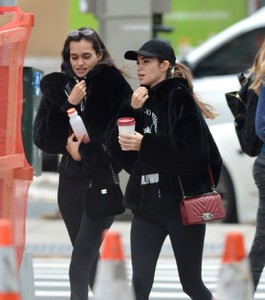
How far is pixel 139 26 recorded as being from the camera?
13.1 metres

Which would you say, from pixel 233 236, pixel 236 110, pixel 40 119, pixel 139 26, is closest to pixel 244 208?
pixel 139 26

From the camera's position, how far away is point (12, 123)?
22.4 feet

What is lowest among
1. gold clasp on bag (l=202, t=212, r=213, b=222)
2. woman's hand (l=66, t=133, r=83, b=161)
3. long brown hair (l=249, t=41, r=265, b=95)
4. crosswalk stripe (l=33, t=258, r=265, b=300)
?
crosswalk stripe (l=33, t=258, r=265, b=300)

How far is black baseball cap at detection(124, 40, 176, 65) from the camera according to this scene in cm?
663

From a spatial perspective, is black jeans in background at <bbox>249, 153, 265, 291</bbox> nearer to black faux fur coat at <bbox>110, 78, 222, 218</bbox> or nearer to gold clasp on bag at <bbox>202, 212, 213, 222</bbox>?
black faux fur coat at <bbox>110, 78, 222, 218</bbox>

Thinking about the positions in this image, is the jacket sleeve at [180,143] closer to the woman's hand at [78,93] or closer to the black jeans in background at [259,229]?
the woman's hand at [78,93]

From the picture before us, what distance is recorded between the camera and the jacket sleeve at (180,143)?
642cm

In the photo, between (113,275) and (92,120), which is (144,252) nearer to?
(92,120)

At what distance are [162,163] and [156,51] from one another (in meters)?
0.64

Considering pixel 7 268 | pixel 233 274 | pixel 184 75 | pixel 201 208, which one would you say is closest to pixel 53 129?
pixel 184 75

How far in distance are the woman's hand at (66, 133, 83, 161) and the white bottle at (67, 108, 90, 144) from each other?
0.03m

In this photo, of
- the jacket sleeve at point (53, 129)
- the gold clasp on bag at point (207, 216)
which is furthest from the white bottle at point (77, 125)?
the gold clasp on bag at point (207, 216)

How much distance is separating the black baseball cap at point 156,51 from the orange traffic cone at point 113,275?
1.76 meters

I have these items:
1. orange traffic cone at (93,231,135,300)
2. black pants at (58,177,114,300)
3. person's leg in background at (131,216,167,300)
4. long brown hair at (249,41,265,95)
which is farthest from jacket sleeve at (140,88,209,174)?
orange traffic cone at (93,231,135,300)
